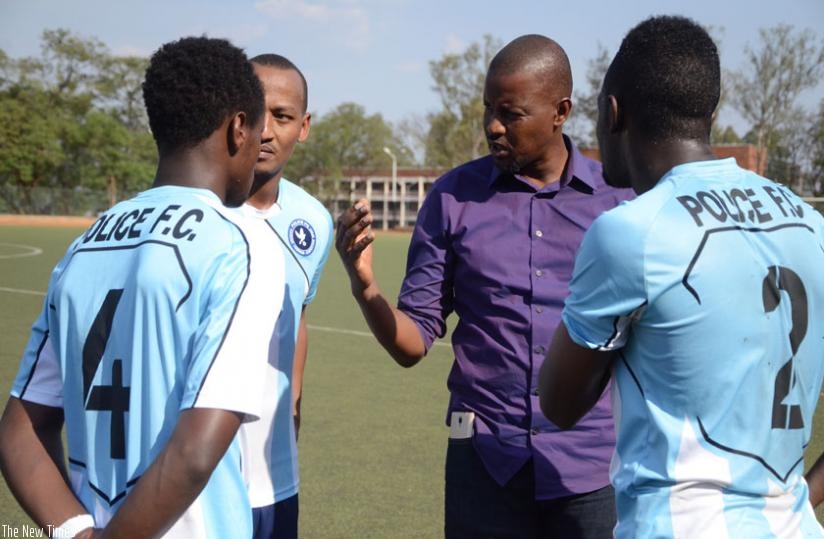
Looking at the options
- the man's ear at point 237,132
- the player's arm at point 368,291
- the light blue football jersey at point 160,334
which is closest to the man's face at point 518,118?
the player's arm at point 368,291

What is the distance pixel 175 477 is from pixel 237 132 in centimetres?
81

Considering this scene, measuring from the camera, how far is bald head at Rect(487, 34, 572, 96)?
317 centimetres

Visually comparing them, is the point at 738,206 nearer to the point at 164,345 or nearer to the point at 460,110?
the point at 164,345

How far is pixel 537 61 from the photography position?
317 centimetres

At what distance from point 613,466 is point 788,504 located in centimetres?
38

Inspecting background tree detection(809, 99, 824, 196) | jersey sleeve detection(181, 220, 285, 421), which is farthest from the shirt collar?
background tree detection(809, 99, 824, 196)

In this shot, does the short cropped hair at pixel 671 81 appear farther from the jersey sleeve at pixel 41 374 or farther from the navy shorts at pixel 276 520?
the navy shorts at pixel 276 520

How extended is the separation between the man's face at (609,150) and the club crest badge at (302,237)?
1428mm

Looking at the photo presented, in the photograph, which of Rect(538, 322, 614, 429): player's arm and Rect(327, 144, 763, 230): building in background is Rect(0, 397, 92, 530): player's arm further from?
Result: Rect(327, 144, 763, 230): building in background

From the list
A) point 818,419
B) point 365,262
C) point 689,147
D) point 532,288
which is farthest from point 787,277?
point 818,419

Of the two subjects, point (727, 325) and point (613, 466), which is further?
point (613, 466)

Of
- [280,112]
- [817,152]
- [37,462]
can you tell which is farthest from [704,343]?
[817,152]

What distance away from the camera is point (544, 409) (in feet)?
7.17

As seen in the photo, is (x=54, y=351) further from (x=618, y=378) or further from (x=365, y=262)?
(x=618, y=378)
